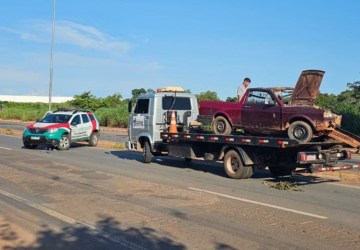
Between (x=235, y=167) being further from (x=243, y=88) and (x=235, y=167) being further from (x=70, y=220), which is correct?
(x=70, y=220)

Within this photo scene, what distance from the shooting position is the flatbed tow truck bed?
438 inches

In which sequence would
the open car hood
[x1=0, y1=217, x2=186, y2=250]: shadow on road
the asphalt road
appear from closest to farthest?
1. [x1=0, y1=217, x2=186, y2=250]: shadow on road
2. the asphalt road
3. the open car hood

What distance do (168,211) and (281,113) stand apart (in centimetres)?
468

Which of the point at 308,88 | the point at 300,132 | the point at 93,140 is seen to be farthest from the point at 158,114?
the point at 93,140

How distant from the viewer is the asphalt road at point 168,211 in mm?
6309

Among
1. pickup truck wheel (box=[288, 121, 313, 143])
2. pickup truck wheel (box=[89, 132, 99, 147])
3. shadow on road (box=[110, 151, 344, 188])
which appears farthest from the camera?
pickup truck wheel (box=[89, 132, 99, 147])

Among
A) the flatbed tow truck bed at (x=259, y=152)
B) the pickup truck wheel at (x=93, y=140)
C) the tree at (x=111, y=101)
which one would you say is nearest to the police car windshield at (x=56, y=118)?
the pickup truck wheel at (x=93, y=140)

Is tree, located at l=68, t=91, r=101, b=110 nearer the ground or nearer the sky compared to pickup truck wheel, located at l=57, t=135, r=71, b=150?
nearer the sky

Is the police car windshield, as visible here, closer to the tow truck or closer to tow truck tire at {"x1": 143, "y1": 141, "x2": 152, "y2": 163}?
the tow truck

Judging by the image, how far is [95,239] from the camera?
6.34 m

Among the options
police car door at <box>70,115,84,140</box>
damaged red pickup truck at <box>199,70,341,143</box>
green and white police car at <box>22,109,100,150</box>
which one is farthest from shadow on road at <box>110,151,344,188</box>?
police car door at <box>70,115,84,140</box>

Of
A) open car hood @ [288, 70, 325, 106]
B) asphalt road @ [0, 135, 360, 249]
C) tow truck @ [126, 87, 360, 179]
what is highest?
open car hood @ [288, 70, 325, 106]

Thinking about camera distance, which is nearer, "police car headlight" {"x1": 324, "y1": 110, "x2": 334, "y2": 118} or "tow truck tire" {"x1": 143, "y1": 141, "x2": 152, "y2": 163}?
"police car headlight" {"x1": 324, "y1": 110, "x2": 334, "y2": 118}

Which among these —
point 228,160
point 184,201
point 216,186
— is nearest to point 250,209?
point 184,201
